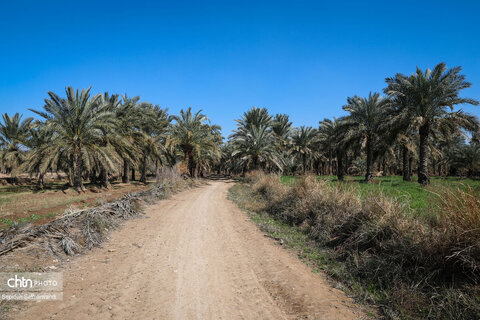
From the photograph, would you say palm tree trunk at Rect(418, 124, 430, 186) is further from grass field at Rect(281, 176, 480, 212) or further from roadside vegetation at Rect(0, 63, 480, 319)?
grass field at Rect(281, 176, 480, 212)

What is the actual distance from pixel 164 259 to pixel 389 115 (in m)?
22.3

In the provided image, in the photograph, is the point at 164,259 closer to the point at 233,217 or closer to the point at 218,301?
the point at 218,301

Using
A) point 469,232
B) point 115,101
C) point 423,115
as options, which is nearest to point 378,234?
point 469,232

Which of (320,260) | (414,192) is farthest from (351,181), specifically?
(414,192)

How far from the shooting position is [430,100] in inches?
730

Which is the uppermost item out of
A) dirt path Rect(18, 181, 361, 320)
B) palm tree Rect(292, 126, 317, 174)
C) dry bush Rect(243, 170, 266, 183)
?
palm tree Rect(292, 126, 317, 174)

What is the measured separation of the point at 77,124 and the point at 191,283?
18.1 m

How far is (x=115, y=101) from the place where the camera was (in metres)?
23.1

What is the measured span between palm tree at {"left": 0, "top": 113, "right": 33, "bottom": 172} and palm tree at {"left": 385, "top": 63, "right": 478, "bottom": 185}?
34801mm

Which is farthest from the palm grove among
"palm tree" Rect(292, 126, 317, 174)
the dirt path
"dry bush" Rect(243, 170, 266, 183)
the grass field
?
the dirt path

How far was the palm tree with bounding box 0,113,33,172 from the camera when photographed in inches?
951

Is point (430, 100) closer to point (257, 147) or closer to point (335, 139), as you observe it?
point (335, 139)

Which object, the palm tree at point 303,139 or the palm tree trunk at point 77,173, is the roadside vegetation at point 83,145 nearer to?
the palm tree trunk at point 77,173

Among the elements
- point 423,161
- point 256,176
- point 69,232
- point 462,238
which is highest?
point 423,161
